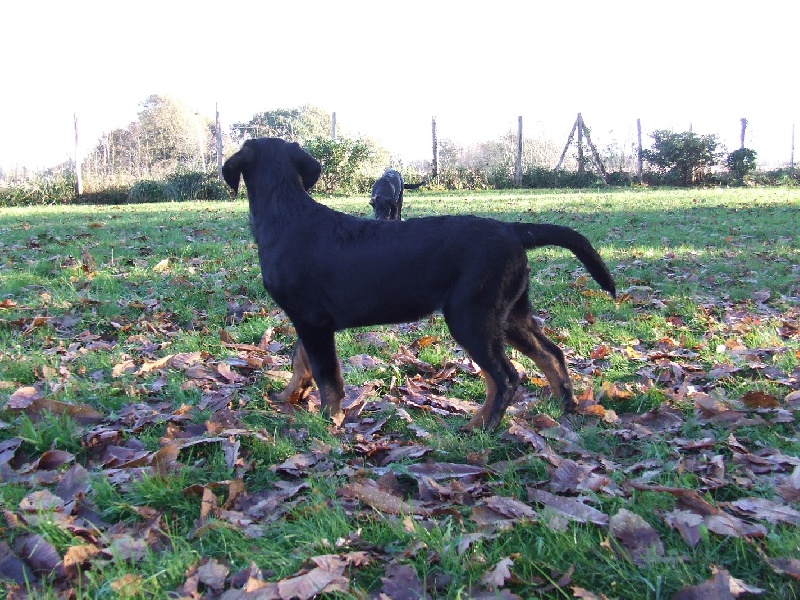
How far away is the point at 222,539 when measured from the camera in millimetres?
2453

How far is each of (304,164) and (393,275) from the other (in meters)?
1.11

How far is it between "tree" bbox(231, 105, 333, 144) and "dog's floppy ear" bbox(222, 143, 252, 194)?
21.3 meters

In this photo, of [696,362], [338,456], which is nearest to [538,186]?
[696,362]

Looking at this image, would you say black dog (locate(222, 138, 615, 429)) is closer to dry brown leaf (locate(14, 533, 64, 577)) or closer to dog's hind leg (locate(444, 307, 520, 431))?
dog's hind leg (locate(444, 307, 520, 431))

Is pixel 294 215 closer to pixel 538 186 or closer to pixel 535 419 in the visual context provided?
pixel 535 419

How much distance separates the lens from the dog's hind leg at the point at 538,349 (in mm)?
3945

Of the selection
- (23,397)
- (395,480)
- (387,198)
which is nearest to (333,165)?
(387,198)

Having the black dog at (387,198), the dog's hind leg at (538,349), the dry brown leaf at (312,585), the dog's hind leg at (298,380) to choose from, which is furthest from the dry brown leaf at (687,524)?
the black dog at (387,198)

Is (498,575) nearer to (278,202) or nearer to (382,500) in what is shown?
(382,500)

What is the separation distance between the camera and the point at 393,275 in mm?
3727

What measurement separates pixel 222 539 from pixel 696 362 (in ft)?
12.0

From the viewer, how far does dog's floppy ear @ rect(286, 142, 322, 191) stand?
4.23 m

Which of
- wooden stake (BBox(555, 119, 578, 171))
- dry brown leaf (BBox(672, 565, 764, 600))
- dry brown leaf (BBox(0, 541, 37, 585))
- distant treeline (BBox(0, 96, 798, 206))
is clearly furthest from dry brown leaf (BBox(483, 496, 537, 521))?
wooden stake (BBox(555, 119, 578, 171))

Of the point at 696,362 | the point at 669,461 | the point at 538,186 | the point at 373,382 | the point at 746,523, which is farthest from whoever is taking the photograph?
the point at 538,186
